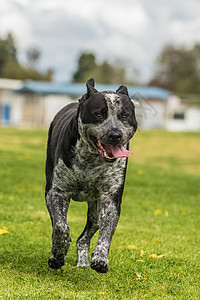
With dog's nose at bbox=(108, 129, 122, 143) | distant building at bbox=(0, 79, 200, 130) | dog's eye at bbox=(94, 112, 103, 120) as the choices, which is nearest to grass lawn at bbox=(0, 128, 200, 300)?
dog's nose at bbox=(108, 129, 122, 143)

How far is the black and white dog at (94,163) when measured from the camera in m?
4.50

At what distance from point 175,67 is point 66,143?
6779cm

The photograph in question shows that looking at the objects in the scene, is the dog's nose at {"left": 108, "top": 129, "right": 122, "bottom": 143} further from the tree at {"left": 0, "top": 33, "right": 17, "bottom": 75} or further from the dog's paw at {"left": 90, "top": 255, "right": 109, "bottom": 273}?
the tree at {"left": 0, "top": 33, "right": 17, "bottom": 75}

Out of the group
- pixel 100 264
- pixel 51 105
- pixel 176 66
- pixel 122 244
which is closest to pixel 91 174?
pixel 100 264

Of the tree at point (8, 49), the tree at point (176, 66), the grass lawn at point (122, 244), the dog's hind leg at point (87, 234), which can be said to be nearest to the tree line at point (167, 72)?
the tree at point (176, 66)

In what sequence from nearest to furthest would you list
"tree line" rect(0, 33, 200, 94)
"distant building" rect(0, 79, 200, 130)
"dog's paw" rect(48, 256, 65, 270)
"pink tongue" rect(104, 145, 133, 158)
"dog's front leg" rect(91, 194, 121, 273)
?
"pink tongue" rect(104, 145, 133, 158), "dog's front leg" rect(91, 194, 121, 273), "dog's paw" rect(48, 256, 65, 270), "distant building" rect(0, 79, 200, 130), "tree line" rect(0, 33, 200, 94)

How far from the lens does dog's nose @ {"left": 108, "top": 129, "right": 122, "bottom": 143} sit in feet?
14.3

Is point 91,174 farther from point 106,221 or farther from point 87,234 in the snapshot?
point 87,234

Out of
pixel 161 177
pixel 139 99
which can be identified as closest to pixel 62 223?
pixel 139 99

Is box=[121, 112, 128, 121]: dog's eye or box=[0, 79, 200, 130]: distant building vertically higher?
box=[121, 112, 128, 121]: dog's eye

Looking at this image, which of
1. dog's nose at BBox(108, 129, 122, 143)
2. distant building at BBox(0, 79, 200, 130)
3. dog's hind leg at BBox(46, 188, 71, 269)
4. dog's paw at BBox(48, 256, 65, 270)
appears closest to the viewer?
dog's nose at BBox(108, 129, 122, 143)

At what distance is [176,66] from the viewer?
70812 millimetres

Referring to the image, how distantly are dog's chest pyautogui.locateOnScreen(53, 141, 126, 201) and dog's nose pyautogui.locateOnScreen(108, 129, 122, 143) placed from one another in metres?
0.53

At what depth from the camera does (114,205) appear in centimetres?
491
